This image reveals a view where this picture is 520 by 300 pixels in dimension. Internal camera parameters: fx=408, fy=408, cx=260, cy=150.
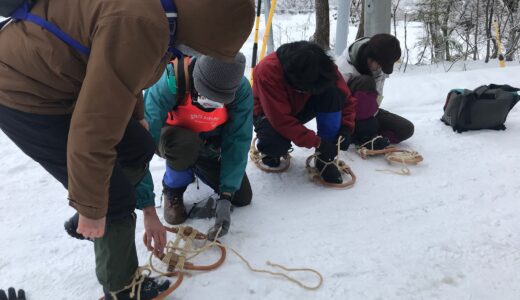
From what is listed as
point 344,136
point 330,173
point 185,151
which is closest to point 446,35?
point 344,136

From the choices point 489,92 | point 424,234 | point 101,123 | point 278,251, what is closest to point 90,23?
point 101,123

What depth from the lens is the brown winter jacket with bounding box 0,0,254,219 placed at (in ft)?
3.07

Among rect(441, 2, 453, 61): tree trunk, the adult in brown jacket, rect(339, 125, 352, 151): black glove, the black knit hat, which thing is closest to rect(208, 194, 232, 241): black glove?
the adult in brown jacket

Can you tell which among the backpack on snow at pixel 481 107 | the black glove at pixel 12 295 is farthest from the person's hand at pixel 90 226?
the backpack on snow at pixel 481 107

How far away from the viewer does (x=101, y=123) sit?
38.8 inches

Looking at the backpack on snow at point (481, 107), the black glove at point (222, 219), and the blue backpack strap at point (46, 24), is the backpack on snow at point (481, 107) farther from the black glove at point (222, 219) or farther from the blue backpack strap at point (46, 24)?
the blue backpack strap at point (46, 24)

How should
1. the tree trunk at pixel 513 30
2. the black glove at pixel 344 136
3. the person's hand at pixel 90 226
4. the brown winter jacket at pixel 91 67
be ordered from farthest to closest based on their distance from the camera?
the tree trunk at pixel 513 30 < the black glove at pixel 344 136 < the person's hand at pixel 90 226 < the brown winter jacket at pixel 91 67

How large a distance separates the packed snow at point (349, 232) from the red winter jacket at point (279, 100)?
0.33 m

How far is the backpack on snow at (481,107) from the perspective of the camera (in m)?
3.04

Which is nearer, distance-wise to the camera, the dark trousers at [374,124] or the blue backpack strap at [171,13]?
the blue backpack strap at [171,13]

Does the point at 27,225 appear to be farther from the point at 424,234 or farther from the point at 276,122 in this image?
the point at 424,234

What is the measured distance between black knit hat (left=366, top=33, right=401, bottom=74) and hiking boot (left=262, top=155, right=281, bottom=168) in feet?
3.13

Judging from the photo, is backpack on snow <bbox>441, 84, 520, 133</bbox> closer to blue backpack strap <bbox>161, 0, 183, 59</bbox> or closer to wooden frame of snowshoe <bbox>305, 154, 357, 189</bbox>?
wooden frame of snowshoe <bbox>305, 154, 357, 189</bbox>

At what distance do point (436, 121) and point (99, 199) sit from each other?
2.99 metres
